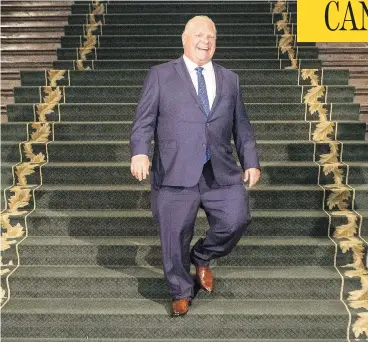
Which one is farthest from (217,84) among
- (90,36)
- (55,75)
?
(90,36)

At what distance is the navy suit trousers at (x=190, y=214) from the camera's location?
2516 mm

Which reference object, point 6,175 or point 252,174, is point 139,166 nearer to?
point 252,174

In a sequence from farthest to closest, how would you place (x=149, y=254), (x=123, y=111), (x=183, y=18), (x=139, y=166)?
A: (x=183, y=18)
(x=123, y=111)
(x=149, y=254)
(x=139, y=166)

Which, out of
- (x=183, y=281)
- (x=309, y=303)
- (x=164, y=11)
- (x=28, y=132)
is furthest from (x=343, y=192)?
(x=164, y=11)

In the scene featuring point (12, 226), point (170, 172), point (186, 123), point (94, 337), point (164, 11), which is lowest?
point (94, 337)

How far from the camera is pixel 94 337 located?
2795 millimetres

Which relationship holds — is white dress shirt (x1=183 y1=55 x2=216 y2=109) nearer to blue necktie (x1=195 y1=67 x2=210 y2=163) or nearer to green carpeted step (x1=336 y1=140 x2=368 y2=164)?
blue necktie (x1=195 y1=67 x2=210 y2=163)

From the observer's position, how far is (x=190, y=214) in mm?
2523

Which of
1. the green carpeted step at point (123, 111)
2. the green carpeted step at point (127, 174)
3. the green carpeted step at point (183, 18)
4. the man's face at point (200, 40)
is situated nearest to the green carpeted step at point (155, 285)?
the green carpeted step at point (127, 174)

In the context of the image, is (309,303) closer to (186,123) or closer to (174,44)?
(186,123)

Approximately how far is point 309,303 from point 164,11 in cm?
398

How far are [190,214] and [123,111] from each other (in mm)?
1945

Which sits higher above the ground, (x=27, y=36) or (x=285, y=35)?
(x=27, y=36)

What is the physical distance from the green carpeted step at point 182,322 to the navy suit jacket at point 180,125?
82 centimetres
